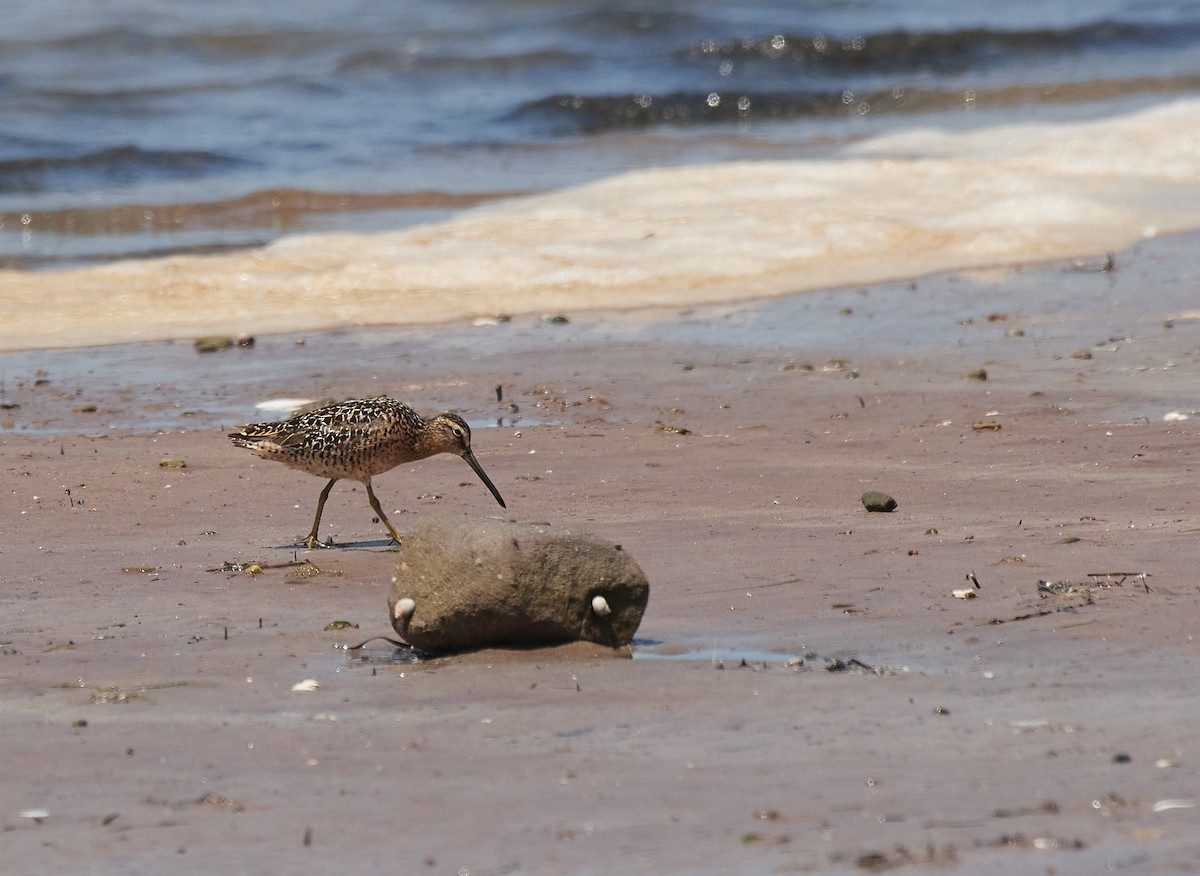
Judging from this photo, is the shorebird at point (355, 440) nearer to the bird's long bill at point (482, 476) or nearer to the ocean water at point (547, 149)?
the bird's long bill at point (482, 476)

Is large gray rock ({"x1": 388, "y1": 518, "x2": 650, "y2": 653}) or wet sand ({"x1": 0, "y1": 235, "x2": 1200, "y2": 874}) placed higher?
large gray rock ({"x1": 388, "y1": 518, "x2": 650, "y2": 653})

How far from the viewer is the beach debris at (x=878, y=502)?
8.14m

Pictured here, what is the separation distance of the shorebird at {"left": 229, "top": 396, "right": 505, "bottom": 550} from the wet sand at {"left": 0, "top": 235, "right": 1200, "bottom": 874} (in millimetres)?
334

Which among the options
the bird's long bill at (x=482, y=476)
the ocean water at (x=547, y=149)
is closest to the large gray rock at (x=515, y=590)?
the bird's long bill at (x=482, y=476)

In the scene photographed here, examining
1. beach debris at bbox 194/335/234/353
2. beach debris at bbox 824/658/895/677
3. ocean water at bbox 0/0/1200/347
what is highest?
ocean water at bbox 0/0/1200/347

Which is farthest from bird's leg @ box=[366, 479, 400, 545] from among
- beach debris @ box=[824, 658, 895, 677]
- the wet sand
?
beach debris @ box=[824, 658, 895, 677]

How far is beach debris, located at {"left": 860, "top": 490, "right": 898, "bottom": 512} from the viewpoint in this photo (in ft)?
26.7

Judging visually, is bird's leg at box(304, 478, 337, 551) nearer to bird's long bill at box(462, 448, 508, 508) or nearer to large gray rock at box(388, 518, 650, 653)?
bird's long bill at box(462, 448, 508, 508)

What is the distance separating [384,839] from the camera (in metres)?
4.43

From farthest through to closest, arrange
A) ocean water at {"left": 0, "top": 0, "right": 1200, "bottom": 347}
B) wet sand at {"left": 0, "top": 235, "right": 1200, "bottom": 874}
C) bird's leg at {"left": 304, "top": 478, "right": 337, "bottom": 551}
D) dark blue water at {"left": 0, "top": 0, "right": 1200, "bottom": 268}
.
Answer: dark blue water at {"left": 0, "top": 0, "right": 1200, "bottom": 268}
ocean water at {"left": 0, "top": 0, "right": 1200, "bottom": 347}
bird's leg at {"left": 304, "top": 478, "right": 337, "bottom": 551}
wet sand at {"left": 0, "top": 235, "right": 1200, "bottom": 874}

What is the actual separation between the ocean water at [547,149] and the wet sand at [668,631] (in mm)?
3340

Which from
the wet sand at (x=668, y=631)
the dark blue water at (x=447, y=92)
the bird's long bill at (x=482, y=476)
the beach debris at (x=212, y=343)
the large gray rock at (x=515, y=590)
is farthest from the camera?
the dark blue water at (x=447, y=92)

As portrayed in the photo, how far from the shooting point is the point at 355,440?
8094 millimetres

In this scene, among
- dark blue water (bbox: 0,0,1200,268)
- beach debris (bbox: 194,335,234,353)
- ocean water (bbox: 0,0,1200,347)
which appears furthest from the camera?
dark blue water (bbox: 0,0,1200,268)
